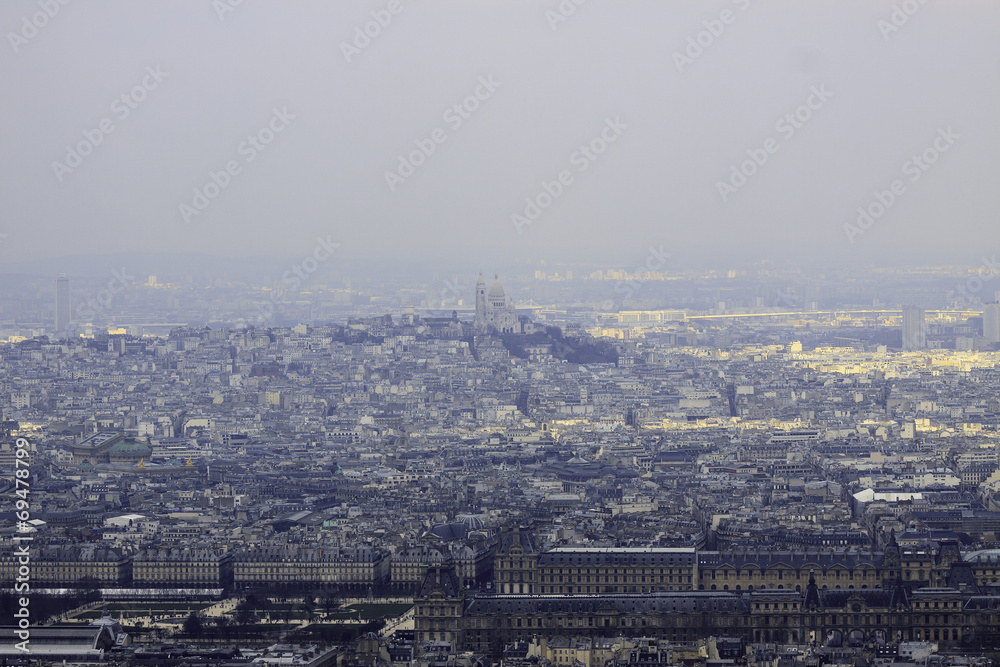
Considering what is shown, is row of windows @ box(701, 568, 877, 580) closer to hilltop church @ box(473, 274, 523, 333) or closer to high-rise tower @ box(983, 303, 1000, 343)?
hilltop church @ box(473, 274, 523, 333)

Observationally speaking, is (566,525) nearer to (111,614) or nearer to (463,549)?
(463,549)

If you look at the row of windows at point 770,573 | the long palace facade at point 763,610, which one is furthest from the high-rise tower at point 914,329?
the long palace facade at point 763,610

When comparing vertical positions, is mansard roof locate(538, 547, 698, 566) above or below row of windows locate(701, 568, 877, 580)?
above

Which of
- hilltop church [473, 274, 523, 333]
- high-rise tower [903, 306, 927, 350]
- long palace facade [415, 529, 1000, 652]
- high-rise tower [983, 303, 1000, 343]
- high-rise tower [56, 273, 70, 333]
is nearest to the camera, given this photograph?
long palace facade [415, 529, 1000, 652]

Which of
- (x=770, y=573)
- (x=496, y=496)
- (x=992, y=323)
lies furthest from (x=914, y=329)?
(x=770, y=573)

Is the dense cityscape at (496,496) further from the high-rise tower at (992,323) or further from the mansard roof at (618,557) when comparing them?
the high-rise tower at (992,323)

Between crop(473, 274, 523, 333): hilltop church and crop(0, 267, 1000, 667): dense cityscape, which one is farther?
crop(473, 274, 523, 333): hilltop church

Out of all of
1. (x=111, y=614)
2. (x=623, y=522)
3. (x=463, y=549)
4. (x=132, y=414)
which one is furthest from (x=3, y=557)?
(x=132, y=414)

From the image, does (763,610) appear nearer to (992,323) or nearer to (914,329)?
(914,329)

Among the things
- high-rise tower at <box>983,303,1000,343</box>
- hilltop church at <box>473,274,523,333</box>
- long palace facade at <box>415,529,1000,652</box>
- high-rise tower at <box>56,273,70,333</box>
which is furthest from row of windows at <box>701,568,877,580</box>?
high-rise tower at <box>56,273,70,333</box>
